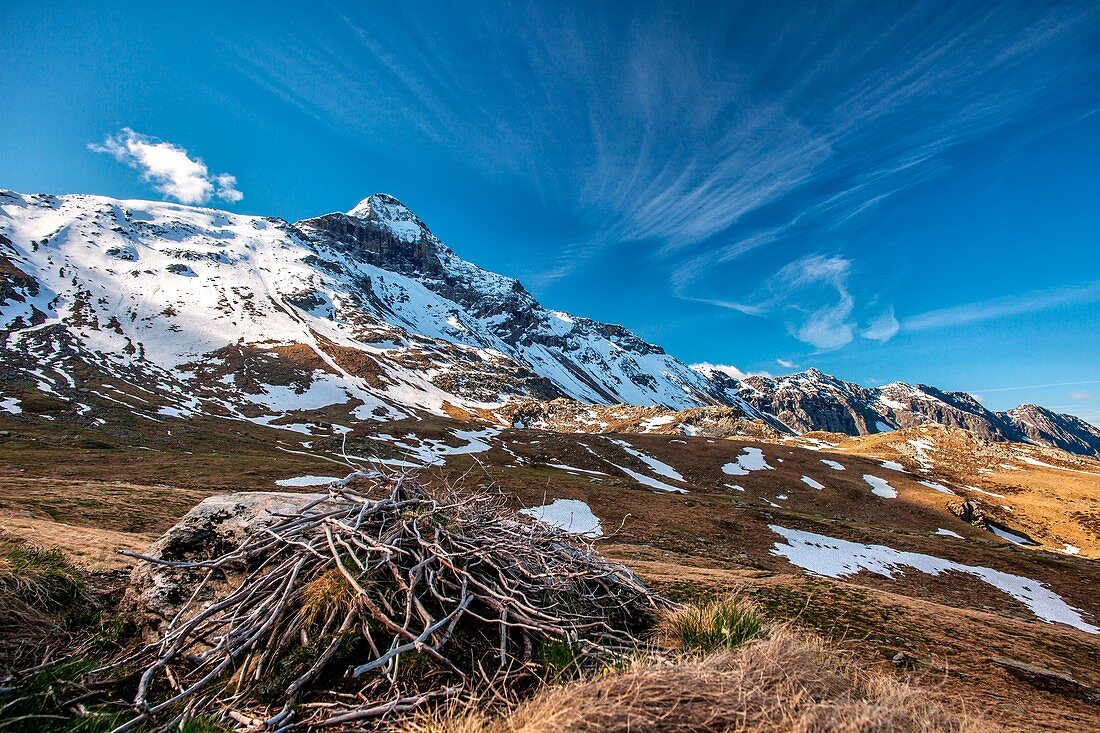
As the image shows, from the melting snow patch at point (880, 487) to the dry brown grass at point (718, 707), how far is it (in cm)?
6089

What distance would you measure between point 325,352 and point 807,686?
140230 millimetres

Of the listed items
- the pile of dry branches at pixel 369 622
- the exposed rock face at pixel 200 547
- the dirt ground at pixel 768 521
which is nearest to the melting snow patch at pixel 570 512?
A: the dirt ground at pixel 768 521

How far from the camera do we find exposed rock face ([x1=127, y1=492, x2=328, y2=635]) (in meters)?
4.50

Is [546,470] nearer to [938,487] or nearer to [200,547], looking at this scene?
[200,547]

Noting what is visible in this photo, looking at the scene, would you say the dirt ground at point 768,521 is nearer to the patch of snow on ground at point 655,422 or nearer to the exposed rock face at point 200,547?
the exposed rock face at point 200,547

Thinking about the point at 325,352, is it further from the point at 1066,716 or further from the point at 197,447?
the point at 1066,716

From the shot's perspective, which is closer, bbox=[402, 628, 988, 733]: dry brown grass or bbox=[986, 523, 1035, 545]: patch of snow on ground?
bbox=[402, 628, 988, 733]: dry brown grass

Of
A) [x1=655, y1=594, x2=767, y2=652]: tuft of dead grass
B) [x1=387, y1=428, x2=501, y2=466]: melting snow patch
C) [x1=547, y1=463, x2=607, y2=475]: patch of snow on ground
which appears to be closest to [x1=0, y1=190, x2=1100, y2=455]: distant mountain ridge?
[x1=387, y1=428, x2=501, y2=466]: melting snow patch

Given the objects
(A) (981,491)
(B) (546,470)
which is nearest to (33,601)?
Answer: (B) (546,470)

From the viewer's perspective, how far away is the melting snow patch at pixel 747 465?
58862 millimetres

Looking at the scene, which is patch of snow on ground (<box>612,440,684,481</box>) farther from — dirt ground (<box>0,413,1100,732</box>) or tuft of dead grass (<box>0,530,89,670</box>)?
tuft of dead grass (<box>0,530,89,670</box>)

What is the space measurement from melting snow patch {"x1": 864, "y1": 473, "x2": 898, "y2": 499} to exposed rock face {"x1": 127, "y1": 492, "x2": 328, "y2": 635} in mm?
62470

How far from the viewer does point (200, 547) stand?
5129mm

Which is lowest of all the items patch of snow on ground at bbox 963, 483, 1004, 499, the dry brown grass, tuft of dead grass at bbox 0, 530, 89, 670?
tuft of dead grass at bbox 0, 530, 89, 670
